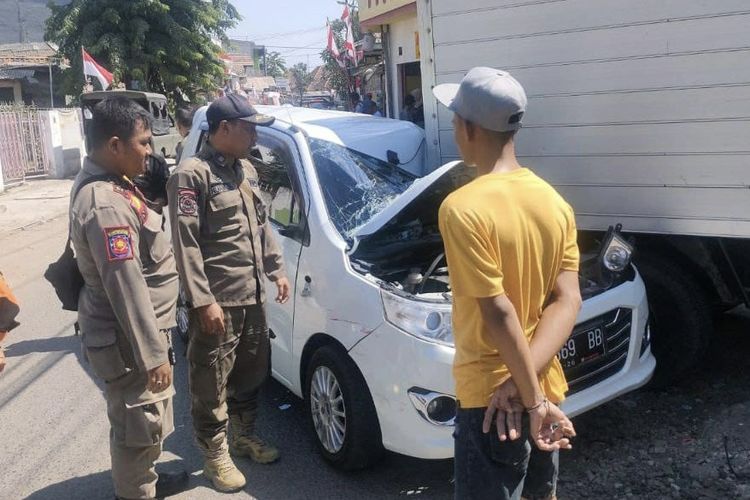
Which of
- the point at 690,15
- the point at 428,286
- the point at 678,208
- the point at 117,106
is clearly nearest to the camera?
the point at 117,106

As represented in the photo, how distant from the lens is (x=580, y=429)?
3.84 m

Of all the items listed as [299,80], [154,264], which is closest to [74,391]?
[154,264]

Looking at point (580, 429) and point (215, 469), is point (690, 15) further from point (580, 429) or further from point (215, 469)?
point (215, 469)

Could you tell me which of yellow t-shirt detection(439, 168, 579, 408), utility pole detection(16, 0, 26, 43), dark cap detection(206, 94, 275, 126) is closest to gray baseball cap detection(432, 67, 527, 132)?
yellow t-shirt detection(439, 168, 579, 408)

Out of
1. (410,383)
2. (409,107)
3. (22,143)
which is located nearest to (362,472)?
(410,383)

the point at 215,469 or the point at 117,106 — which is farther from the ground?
the point at 117,106

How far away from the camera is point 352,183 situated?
400cm

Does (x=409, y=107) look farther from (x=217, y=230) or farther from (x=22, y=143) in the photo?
(x=217, y=230)

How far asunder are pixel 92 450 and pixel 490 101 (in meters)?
3.23

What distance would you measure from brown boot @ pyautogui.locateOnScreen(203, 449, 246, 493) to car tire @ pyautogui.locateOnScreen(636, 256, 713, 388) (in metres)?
2.72

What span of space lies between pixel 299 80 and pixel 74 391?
88.7 meters

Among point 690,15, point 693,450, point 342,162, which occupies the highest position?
point 690,15

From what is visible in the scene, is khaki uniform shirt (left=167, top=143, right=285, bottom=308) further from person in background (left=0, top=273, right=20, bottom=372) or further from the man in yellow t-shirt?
the man in yellow t-shirt

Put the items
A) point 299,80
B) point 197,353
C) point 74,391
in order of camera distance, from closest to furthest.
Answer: point 197,353 < point 74,391 < point 299,80
